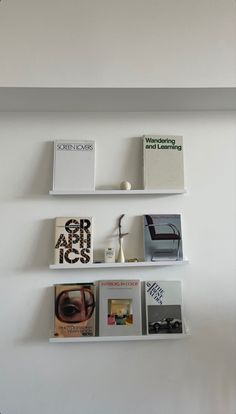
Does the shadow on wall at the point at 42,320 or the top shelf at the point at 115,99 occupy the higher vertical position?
the top shelf at the point at 115,99

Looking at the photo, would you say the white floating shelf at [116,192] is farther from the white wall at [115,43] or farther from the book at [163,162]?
the white wall at [115,43]

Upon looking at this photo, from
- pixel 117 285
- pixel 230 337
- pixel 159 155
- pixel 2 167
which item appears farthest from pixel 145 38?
pixel 230 337

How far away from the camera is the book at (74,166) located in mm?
1619

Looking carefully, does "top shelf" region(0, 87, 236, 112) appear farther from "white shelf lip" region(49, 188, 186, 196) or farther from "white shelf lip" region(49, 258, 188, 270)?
"white shelf lip" region(49, 258, 188, 270)

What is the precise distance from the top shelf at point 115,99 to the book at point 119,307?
96 centimetres

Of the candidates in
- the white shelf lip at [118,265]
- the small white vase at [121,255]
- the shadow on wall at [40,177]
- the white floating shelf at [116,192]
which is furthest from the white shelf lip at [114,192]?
the white shelf lip at [118,265]

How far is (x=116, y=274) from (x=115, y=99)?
37.0 inches

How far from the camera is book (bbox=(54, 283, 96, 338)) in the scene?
5.07 ft

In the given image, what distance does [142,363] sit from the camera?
1584mm

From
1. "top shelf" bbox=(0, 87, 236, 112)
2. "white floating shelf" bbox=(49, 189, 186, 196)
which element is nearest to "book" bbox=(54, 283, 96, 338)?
"white floating shelf" bbox=(49, 189, 186, 196)

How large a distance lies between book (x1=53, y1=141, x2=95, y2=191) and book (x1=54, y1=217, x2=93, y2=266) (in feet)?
0.59

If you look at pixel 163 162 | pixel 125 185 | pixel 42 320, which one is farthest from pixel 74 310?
pixel 163 162

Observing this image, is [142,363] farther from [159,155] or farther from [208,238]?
[159,155]

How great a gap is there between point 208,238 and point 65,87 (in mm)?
1098
